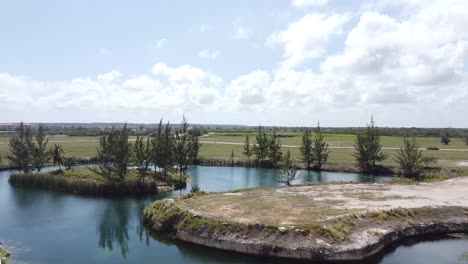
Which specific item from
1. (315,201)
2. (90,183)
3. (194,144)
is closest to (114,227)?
(90,183)

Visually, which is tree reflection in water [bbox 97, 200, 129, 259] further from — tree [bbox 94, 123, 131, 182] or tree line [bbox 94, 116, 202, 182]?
tree line [bbox 94, 116, 202, 182]

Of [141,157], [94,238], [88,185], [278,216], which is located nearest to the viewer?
[278,216]

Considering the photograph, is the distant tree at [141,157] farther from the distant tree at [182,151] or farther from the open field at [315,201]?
the open field at [315,201]

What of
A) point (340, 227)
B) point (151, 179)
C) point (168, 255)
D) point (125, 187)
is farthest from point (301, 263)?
point (151, 179)

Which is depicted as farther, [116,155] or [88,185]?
[116,155]

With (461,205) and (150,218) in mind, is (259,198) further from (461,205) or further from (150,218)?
(461,205)

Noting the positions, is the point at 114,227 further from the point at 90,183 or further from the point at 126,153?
the point at 126,153

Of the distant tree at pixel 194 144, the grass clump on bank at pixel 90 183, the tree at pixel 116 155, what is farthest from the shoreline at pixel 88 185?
the distant tree at pixel 194 144
